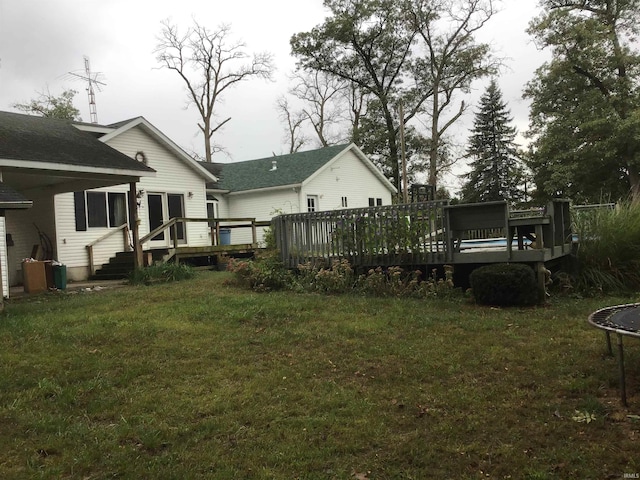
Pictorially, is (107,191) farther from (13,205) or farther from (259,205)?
(259,205)

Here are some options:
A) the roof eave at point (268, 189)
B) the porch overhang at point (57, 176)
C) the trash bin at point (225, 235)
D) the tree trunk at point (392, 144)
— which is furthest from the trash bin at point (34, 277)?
the tree trunk at point (392, 144)

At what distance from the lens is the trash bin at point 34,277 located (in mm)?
→ 11352

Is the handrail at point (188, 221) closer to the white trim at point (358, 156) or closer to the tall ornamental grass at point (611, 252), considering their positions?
the white trim at point (358, 156)

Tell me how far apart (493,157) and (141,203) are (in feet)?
106

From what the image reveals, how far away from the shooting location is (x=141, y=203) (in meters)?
16.5

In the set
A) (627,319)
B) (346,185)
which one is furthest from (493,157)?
(627,319)

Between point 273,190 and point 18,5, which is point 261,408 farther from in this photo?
point 273,190

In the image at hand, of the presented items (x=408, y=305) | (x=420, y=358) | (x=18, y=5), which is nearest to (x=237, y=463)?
(x=420, y=358)

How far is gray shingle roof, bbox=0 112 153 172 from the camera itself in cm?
1064

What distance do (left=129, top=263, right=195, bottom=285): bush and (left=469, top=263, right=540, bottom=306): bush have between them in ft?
24.1

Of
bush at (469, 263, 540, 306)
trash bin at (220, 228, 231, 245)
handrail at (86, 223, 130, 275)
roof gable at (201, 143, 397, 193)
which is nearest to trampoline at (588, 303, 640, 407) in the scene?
bush at (469, 263, 540, 306)

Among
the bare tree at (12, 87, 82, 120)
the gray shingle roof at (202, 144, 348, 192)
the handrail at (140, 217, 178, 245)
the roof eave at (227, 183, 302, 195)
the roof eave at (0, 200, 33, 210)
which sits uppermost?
the bare tree at (12, 87, 82, 120)

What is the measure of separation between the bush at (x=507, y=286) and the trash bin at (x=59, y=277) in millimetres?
9408

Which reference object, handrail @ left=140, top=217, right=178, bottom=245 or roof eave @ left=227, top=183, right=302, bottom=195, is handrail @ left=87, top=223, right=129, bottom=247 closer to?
handrail @ left=140, top=217, right=178, bottom=245
